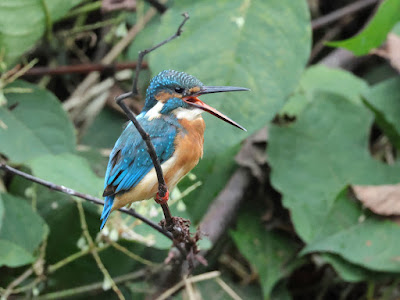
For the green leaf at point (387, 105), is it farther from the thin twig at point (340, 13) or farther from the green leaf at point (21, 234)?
the green leaf at point (21, 234)

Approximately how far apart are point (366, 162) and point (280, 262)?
610 mm

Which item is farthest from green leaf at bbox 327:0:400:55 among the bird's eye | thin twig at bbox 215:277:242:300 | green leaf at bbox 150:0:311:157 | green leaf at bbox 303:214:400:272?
the bird's eye

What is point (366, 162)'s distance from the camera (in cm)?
299

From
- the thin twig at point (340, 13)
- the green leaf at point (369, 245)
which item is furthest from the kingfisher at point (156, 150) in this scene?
the thin twig at point (340, 13)

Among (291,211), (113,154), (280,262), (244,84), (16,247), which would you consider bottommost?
(280,262)

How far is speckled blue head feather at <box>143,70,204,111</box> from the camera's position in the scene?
1503mm

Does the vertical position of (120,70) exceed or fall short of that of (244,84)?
it falls short

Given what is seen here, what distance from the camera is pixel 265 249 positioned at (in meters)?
2.94

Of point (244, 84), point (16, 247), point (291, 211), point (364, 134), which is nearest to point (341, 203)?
point (291, 211)

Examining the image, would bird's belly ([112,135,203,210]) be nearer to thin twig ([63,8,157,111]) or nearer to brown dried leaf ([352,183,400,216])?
brown dried leaf ([352,183,400,216])

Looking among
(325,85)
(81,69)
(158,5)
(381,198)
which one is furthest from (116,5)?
(381,198)

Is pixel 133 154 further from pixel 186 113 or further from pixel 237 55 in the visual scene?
pixel 237 55

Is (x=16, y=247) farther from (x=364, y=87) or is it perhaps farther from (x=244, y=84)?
(x=364, y=87)

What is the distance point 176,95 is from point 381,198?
5.07ft
